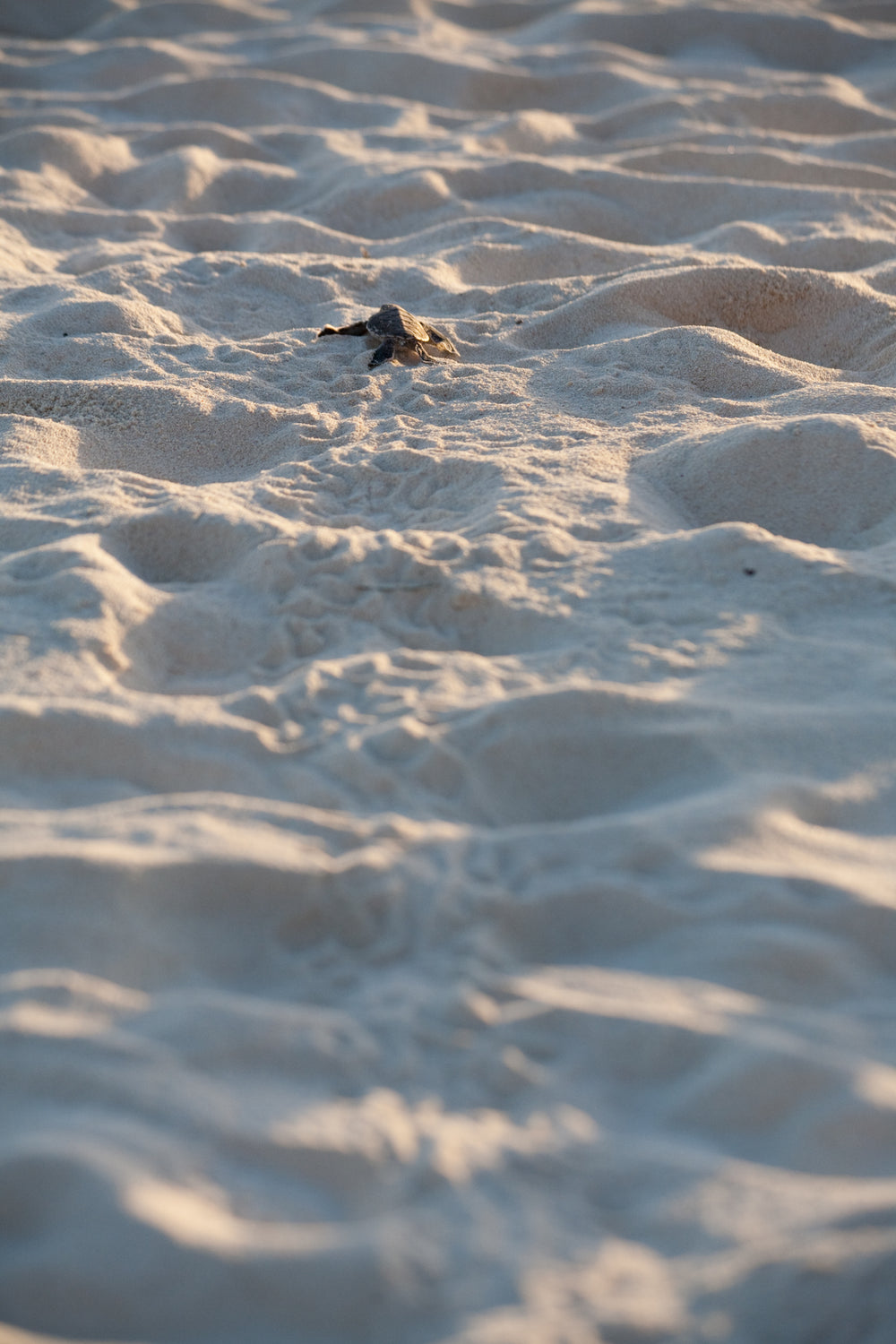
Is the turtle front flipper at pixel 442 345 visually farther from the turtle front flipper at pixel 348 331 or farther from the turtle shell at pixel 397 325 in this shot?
the turtle front flipper at pixel 348 331

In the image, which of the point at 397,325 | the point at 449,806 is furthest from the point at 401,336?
the point at 449,806

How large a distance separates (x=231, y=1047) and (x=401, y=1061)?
0.49ft

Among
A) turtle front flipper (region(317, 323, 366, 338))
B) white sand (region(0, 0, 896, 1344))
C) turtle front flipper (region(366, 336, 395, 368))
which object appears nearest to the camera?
white sand (region(0, 0, 896, 1344))

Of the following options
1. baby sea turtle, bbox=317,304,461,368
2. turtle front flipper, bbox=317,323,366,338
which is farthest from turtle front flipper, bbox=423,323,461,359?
turtle front flipper, bbox=317,323,366,338

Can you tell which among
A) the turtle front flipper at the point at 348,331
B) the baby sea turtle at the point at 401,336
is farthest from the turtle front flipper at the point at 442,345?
the turtle front flipper at the point at 348,331

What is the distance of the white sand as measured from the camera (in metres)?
0.78

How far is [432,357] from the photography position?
7.29 feet

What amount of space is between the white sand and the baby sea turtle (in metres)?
0.04

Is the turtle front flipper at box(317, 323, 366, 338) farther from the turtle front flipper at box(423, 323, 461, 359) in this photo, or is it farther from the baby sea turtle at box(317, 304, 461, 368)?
the turtle front flipper at box(423, 323, 461, 359)

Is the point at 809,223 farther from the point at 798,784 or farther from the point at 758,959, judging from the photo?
the point at 758,959

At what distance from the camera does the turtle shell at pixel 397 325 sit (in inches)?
86.9

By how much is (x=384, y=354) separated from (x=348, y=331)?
0.59ft

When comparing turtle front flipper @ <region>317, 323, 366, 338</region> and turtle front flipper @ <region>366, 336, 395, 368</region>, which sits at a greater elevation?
turtle front flipper @ <region>317, 323, 366, 338</region>

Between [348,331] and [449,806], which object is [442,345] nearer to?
[348,331]
